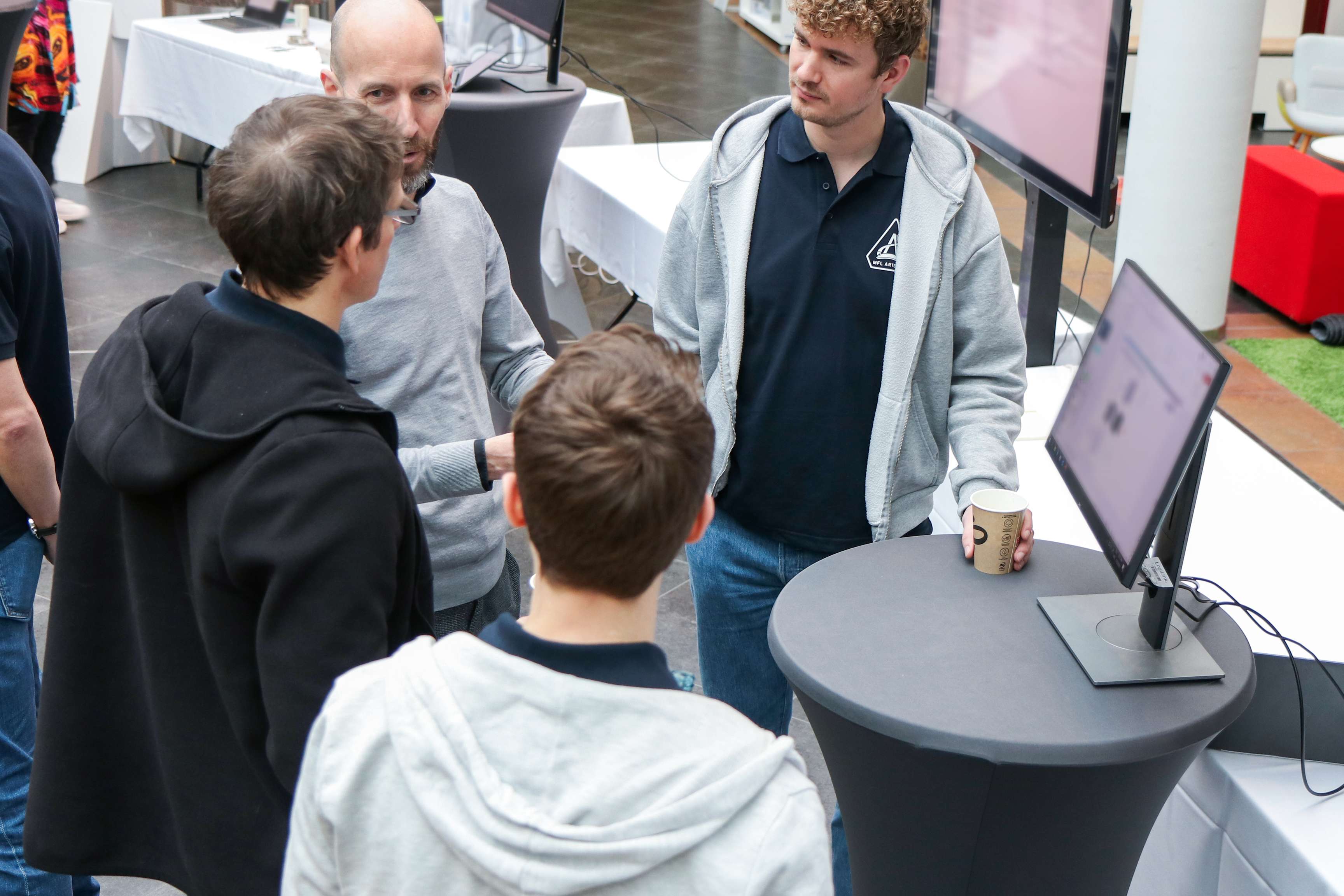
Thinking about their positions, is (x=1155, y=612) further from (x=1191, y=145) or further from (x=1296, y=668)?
(x=1191, y=145)

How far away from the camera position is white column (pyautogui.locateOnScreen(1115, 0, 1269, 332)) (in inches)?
182

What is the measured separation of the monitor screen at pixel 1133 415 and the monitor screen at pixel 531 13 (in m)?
2.86

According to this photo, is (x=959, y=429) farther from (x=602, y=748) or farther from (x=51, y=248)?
(x=51, y=248)

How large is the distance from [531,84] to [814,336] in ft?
8.41

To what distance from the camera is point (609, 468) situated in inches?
34.5

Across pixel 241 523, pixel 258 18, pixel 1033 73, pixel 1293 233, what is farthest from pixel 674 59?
pixel 241 523

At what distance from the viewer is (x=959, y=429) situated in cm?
178

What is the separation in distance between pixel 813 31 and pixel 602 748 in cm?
116

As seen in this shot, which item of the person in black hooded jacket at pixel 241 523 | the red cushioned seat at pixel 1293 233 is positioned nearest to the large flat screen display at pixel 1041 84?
the person in black hooded jacket at pixel 241 523

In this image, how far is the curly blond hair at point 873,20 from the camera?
1666 mm

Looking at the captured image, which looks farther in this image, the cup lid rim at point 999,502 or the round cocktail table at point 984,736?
the cup lid rim at point 999,502

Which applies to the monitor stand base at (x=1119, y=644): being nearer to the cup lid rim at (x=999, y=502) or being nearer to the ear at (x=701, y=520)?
the cup lid rim at (x=999, y=502)

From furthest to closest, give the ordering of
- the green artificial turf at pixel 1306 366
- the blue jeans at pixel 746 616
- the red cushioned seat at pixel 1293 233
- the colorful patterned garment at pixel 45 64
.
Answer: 1. the colorful patterned garment at pixel 45 64
2. the red cushioned seat at pixel 1293 233
3. the green artificial turf at pixel 1306 366
4. the blue jeans at pixel 746 616

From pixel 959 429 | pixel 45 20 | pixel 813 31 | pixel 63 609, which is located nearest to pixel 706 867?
pixel 63 609
